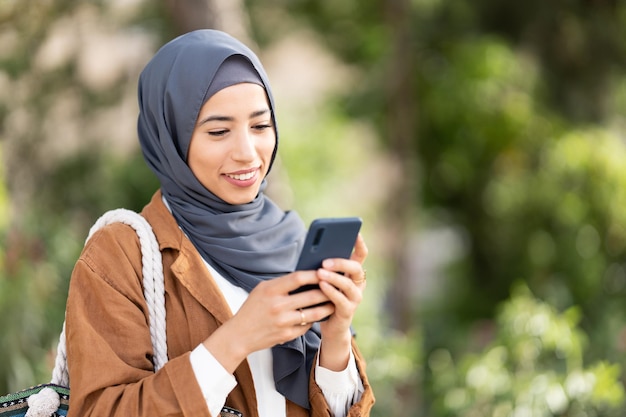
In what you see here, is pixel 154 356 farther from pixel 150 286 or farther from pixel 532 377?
pixel 532 377

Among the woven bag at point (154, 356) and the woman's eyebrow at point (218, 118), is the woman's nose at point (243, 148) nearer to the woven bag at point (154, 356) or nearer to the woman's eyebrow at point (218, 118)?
the woman's eyebrow at point (218, 118)

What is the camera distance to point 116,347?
1.58m

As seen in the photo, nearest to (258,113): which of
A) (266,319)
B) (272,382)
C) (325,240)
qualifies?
(325,240)

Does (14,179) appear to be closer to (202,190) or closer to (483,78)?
(483,78)

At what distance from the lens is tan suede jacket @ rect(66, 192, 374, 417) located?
151 cm

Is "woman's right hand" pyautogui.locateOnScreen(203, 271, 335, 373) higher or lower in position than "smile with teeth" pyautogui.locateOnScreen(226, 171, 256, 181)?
lower

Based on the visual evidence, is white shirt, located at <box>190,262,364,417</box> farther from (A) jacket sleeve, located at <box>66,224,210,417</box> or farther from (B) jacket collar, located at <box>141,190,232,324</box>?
(A) jacket sleeve, located at <box>66,224,210,417</box>

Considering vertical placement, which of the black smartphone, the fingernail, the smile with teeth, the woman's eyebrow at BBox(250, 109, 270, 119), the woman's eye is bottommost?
the fingernail

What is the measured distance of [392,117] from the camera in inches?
268

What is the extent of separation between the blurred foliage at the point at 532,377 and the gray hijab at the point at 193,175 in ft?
7.46

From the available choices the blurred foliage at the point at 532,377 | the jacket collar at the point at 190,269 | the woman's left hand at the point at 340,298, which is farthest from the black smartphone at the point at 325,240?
the blurred foliage at the point at 532,377

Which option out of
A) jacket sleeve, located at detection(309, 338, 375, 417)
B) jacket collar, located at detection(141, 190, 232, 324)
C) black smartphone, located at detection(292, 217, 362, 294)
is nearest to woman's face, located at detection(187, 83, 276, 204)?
jacket collar, located at detection(141, 190, 232, 324)

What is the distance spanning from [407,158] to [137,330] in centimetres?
513

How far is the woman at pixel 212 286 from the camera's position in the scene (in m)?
1.51
